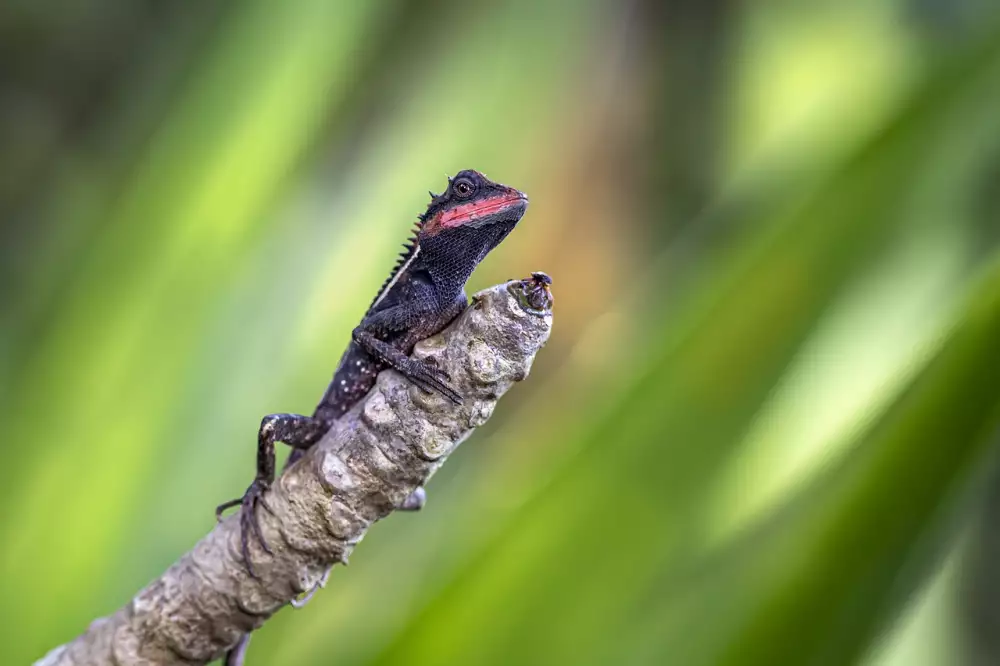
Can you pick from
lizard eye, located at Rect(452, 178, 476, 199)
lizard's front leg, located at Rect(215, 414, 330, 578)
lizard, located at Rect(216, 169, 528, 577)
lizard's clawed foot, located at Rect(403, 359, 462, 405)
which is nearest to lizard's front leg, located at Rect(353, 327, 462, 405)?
lizard's clawed foot, located at Rect(403, 359, 462, 405)

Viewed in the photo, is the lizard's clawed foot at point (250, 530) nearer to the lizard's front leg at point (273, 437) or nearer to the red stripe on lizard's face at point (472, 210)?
the lizard's front leg at point (273, 437)

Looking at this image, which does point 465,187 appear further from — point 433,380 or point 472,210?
point 433,380

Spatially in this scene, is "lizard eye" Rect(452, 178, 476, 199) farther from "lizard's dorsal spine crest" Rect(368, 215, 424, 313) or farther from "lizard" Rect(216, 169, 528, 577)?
"lizard's dorsal spine crest" Rect(368, 215, 424, 313)

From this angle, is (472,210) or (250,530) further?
(472,210)

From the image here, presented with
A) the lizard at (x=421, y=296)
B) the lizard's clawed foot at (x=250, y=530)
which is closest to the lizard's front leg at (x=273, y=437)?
the lizard at (x=421, y=296)

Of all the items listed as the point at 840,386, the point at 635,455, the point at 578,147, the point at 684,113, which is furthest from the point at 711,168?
the point at 635,455

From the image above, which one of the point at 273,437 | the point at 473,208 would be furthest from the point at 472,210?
the point at 273,437

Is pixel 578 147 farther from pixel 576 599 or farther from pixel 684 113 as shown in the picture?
pixel 576 599
